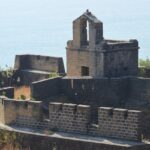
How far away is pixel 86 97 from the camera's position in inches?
1129

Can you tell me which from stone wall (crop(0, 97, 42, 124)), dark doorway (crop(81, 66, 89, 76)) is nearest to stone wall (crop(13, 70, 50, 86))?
dark doorway (crop(81, 66, 89, 76))

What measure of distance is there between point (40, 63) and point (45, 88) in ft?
17.9

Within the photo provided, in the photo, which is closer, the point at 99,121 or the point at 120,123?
the point at 120,123

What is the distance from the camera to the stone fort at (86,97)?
2352cm

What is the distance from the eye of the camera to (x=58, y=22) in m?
131

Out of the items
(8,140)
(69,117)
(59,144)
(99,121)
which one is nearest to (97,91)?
(69,117)

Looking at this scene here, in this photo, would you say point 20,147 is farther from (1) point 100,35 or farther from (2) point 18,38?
(2) point 18,38

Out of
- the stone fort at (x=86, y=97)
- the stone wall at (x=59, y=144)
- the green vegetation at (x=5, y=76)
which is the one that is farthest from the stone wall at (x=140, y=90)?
the green vegetation at (x=5, y=76)

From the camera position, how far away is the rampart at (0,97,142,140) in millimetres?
23266

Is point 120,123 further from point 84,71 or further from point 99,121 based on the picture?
point 84,71

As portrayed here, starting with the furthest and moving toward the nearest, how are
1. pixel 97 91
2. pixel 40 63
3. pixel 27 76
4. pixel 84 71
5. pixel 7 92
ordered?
pixel 40 63 → pixel 27 76 → pixel 84 71 → pixel 97 91 → pixel 7 92

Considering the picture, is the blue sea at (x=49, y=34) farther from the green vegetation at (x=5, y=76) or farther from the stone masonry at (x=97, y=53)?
the stone masonry at (x=97, y=53)

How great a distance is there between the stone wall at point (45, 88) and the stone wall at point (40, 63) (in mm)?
3634

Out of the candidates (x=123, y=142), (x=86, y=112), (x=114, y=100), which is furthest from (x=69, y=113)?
(x=114, y=100)
